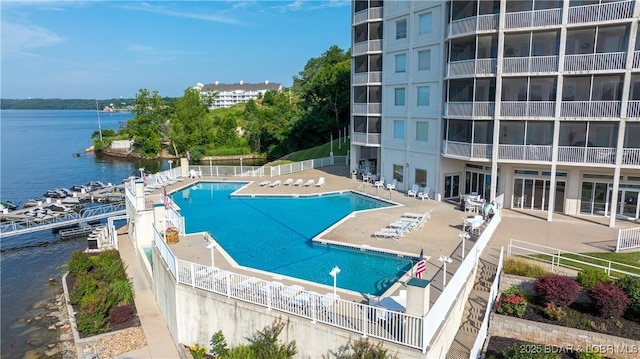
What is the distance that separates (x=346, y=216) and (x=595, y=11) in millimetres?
16408

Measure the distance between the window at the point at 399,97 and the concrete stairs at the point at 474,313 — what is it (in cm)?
1590

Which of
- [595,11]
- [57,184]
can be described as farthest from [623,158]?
[57,184]

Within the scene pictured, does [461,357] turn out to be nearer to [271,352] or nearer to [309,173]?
[271,352]

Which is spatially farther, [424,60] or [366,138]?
[366,138]

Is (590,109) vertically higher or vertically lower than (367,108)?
lower

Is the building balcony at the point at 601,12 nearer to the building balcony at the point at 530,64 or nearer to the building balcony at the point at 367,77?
the building balcony at the point at 530,64

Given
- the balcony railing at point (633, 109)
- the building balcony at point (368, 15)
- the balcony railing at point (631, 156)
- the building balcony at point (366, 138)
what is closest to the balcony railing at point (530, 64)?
the balcony railing at point (633, 109)

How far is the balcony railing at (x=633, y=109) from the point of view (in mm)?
20047

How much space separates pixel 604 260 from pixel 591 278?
2.55m

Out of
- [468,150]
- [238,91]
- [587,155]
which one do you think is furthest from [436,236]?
[238,91]

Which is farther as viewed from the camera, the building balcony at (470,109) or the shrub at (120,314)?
the building balcony at (470,109)

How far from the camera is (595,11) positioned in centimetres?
2055

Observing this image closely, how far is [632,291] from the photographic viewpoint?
43.7ft

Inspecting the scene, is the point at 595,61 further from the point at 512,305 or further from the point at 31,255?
the point at 31,255
